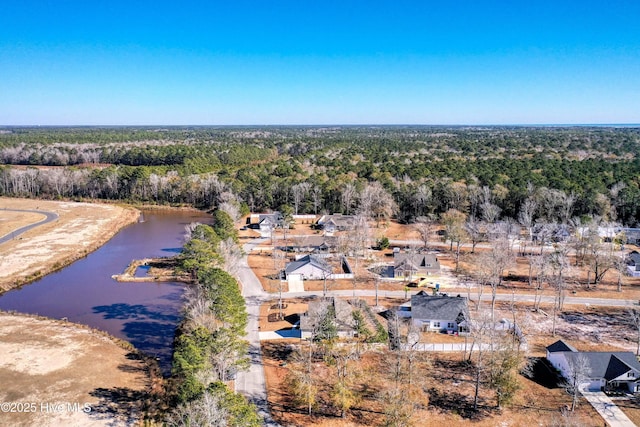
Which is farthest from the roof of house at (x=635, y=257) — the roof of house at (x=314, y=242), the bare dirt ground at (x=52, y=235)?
the bare dirt ground at (x=52, y=235)

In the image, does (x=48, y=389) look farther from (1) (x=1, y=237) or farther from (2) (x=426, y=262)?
(1) (x=1, y=237)

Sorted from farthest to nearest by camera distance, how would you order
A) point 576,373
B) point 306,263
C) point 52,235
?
point 52,235 → point 306,263 → point 576,373

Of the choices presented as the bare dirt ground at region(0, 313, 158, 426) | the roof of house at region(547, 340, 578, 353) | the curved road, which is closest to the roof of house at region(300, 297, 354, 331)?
the curved road

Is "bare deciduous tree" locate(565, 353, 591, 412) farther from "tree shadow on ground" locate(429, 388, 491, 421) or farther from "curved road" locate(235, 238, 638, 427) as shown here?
"curved road" locate(235, 238, 638, 427)

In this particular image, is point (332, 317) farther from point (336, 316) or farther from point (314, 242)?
point (314, 242)

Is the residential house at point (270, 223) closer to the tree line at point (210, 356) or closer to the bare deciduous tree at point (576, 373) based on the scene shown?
the tree line at point (210, 356)

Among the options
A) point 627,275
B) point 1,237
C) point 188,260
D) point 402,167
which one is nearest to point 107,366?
point 188,260

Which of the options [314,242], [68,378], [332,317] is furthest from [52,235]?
[332,317]
